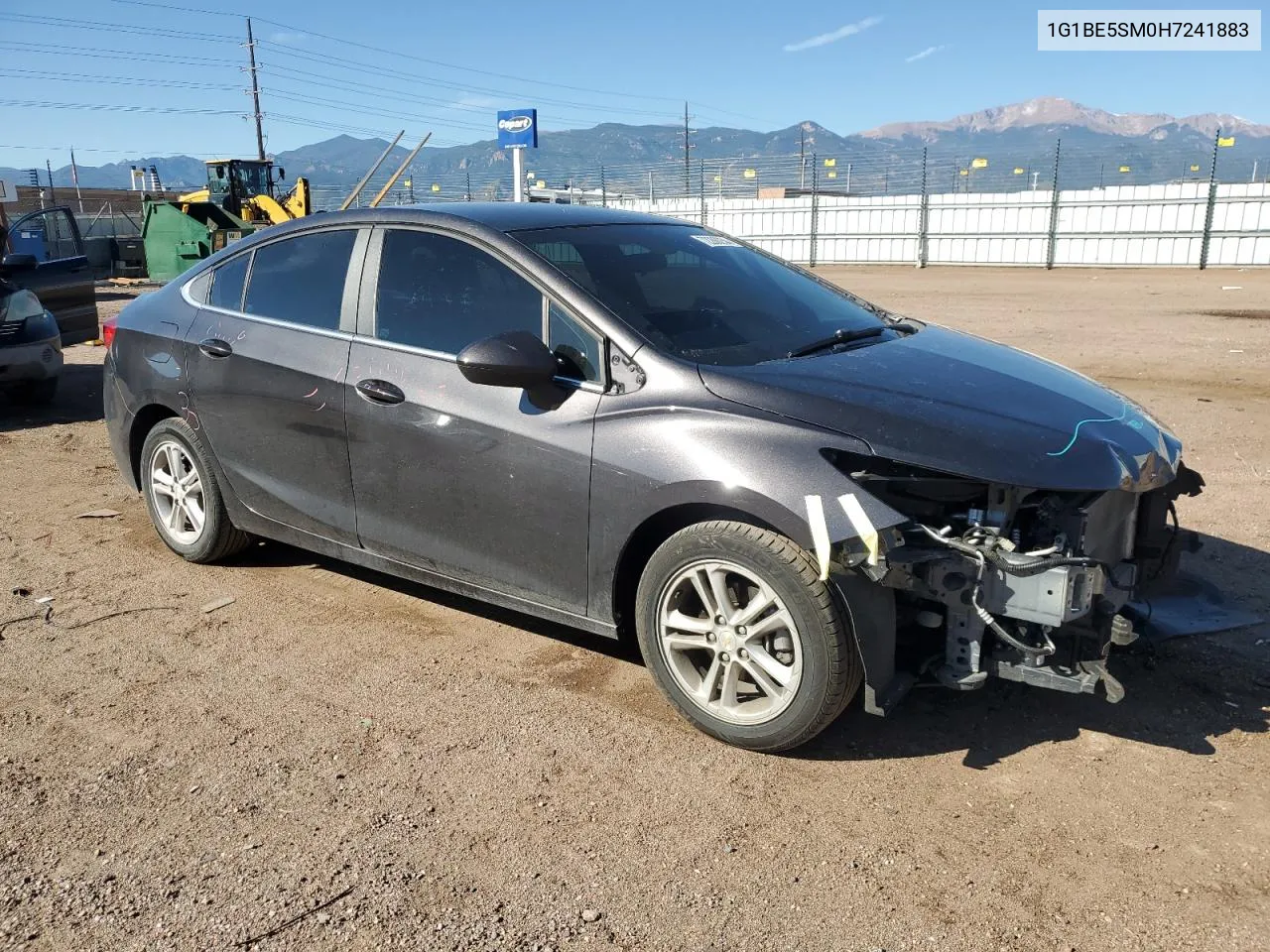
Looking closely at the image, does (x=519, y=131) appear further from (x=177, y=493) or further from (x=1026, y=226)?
(x=177, y=493)

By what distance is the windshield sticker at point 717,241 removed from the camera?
4535 millimetres

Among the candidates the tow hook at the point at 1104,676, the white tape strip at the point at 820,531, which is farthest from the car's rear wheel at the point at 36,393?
the tow hook at the point at 1104,676

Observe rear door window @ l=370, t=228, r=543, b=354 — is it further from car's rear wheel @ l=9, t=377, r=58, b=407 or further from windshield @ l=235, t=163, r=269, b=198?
windshield @ l=235, t=163, r=269, b=198

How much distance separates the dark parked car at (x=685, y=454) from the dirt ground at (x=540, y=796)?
31cm

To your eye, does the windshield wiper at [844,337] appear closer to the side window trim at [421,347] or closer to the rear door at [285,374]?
the side window trim at [421,347]

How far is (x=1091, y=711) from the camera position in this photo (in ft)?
11.8

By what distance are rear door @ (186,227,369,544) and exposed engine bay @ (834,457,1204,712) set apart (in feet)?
7.34

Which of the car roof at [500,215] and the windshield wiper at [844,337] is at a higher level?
the car roof at [500,215]

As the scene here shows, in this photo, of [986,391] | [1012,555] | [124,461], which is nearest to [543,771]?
[1012,555]

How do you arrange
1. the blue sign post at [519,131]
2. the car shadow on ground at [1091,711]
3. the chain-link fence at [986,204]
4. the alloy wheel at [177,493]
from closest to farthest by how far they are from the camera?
the car shadow on ground at [1091,711] → the alloy wheel at [177,493] → the blue sign post at [519,131] → the chain-link fence at [986,204]

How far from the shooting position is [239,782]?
10.5 feet

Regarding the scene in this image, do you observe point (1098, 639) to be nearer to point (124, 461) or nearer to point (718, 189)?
point (124, 461)

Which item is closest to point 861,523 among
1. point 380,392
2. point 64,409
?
point 380,392

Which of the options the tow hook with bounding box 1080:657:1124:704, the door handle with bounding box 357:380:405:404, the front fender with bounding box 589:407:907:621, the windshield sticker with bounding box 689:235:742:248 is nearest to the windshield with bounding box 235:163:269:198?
the windshield sticker with bounding box 689:235:742:248
